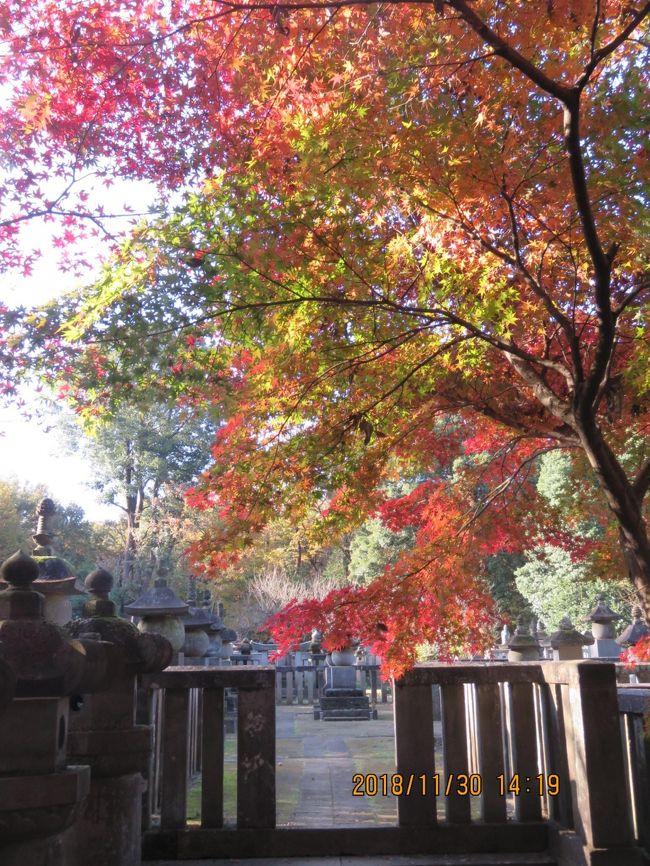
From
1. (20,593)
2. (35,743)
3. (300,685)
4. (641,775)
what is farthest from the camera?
(300,685)

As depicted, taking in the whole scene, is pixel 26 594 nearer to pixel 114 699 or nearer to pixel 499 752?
pixel 114 699

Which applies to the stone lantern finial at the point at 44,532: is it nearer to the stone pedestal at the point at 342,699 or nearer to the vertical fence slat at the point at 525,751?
the vertical fence slat at the point at 525,751

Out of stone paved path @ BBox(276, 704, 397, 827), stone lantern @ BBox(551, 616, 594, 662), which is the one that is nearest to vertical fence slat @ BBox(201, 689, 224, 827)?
stone paved path @ BBox(276, 704, 397, 827)

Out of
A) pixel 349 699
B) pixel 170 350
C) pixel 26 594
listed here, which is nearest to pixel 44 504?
pixel 170 350

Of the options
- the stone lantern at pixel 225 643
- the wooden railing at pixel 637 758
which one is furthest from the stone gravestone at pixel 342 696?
the wooden railing at pixel 637 758

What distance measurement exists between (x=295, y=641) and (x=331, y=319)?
6.83ft

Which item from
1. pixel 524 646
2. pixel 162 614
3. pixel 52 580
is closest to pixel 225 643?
pixel 162 614

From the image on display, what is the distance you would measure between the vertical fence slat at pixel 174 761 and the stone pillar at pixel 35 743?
1890 mm

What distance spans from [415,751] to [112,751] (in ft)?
6.11

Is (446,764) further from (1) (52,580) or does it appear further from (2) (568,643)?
(2) (568,643)

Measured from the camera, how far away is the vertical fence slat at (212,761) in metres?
4.12

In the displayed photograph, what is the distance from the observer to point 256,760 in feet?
13.5

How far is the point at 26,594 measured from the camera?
2387 millimetres
